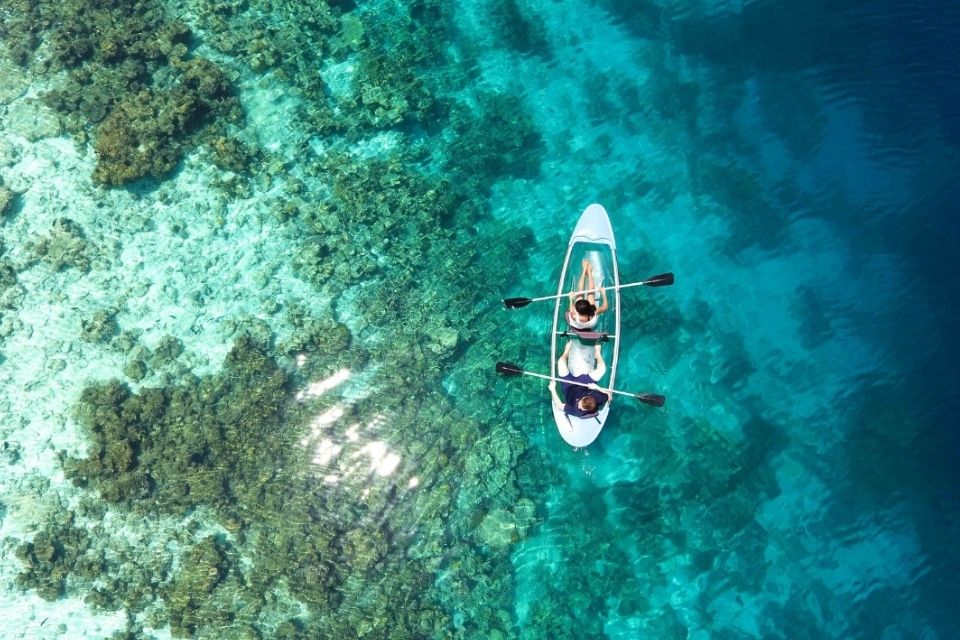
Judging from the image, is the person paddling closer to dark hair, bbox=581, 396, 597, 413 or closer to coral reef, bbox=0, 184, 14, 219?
dark hair, bbox=581, 396, 597, 413

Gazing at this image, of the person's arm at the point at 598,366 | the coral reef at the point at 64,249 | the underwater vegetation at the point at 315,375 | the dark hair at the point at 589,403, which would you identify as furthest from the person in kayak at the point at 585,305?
the coral reef at the point at 64,249

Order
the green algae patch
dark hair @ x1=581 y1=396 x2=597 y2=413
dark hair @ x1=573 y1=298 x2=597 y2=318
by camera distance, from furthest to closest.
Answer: the green algae patch
dark hair @ x1=573 y1=298 x2=597 y2=318
dark hair @ x1=581 y1=396 x2=597 y2=413

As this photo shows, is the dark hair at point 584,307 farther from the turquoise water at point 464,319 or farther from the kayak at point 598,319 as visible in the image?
the turquoise water at point 464,319

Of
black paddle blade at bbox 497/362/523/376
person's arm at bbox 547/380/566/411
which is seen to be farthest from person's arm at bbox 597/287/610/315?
black paddle blade at bbox 497/362/523/376

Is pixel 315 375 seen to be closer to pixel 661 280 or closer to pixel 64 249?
pixel 64 249

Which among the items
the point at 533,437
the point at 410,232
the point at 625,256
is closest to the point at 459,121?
the point at 410,232

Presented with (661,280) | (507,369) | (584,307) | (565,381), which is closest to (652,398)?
(565,381)
